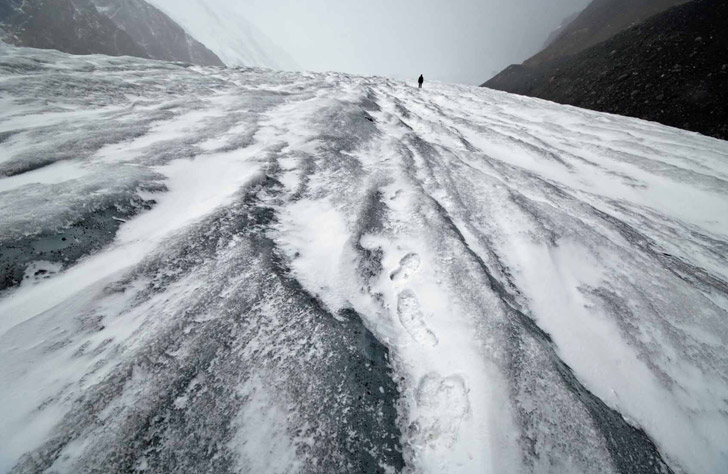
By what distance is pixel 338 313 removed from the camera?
2768 millimetres

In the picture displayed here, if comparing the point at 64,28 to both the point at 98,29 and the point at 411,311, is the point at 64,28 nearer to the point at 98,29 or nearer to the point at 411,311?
the point at 98,29

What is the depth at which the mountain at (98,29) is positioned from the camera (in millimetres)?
63094

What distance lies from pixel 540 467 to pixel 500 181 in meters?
4.62

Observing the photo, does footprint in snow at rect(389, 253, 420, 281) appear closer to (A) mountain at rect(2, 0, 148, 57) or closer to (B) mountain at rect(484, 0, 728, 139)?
(B) mountain at rect(484, 0, 728, 139)

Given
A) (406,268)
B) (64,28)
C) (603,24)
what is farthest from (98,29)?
(406,268)

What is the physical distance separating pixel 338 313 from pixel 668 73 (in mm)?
22014

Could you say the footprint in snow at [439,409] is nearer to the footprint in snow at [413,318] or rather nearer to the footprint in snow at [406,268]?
the footprint in snow at [413,318]

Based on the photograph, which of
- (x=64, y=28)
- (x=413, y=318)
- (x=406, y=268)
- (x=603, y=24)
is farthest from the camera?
(x=64, y=28)

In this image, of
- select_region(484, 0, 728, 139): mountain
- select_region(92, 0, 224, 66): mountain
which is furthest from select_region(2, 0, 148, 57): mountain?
select_region(484, 0, 728, 139): mountain

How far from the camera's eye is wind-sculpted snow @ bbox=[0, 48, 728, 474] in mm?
1985

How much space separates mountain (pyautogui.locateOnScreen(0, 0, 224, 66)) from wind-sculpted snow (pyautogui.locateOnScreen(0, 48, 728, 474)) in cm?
9965

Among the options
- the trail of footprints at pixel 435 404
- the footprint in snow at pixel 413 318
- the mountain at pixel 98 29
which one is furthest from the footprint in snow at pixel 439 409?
the mountain at pixel 98 29

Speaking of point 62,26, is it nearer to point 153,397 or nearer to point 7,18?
point 7,18

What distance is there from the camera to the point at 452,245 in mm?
3709
